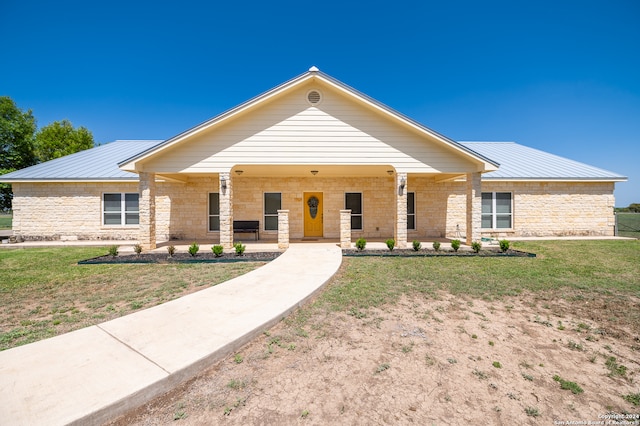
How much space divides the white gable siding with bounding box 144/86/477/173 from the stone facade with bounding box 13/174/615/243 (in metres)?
3.29

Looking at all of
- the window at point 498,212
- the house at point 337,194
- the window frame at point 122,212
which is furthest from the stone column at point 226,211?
the window at point 498,212

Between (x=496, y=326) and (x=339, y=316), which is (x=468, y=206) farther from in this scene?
(x=339, y=316)

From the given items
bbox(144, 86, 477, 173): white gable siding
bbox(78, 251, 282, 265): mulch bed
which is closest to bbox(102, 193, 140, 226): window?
bbox(144, 86, 477, 173): white gable siding

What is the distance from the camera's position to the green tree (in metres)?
28.3

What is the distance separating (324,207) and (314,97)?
557 cm

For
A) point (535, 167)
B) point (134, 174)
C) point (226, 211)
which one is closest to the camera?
point (226, 211)

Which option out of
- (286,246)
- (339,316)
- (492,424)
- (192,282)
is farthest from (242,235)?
(492,424)

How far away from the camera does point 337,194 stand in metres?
14.2

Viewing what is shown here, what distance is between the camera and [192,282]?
21.4 ft

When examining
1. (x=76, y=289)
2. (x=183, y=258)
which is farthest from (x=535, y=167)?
(x=76, y=289)

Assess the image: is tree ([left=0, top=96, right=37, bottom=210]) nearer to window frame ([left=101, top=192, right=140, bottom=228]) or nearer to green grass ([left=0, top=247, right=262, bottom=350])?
window frame ([left=101, top=192, right=140, bottom=228])

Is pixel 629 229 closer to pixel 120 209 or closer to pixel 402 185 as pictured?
pixel 402 185

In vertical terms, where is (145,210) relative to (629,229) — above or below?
above

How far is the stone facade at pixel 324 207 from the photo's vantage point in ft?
44.8
